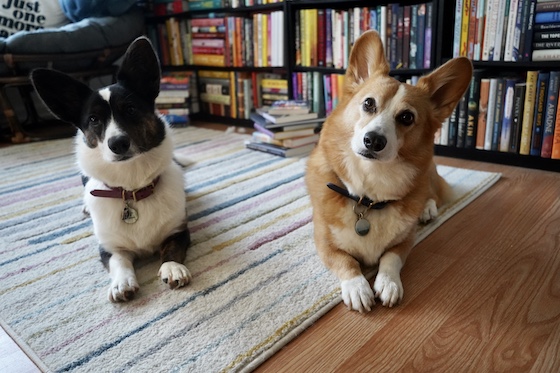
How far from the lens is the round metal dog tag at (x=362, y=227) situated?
1.28 m

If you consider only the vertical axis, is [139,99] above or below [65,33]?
below

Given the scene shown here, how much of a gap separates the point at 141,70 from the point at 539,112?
1952 millimetres

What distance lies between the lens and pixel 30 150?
2924mm

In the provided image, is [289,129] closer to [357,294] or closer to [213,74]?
[213,74]

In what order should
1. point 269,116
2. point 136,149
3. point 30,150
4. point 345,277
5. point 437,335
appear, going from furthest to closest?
1. point 30,150
2. point 269,116
3. point 136,149
4. point 345,277
5. point 437,335

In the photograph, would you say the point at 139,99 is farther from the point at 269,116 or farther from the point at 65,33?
the point at 65,33

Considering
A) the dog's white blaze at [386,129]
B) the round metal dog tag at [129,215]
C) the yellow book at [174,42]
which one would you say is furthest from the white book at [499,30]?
the yellow book at [174,42]

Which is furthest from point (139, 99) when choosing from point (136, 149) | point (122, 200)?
point (122, 200)

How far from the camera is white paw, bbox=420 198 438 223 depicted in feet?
5.45

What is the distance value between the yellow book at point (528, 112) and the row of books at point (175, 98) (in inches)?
98.0

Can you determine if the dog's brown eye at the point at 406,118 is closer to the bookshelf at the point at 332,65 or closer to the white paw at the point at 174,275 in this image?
the white paw at the point at 174,275

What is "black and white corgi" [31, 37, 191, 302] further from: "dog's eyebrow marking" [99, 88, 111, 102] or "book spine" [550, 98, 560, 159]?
"book spine" [550, 98, 560, 159]

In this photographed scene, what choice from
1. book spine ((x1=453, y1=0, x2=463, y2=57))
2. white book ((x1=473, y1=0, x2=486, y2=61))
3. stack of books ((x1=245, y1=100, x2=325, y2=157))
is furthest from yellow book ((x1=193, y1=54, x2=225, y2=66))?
white book ((x1=473, y1=0, x2=486, y2=61))

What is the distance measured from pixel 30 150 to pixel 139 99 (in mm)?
1992
